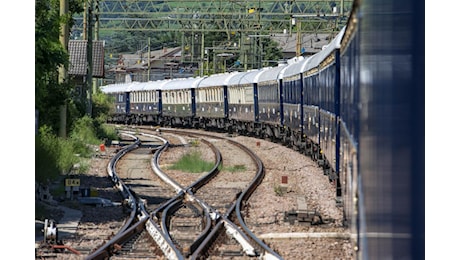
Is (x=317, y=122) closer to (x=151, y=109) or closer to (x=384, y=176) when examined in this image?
(x=384, y=176)

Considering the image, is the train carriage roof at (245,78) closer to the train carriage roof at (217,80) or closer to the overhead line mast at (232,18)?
the train carriage roof at (217,80)

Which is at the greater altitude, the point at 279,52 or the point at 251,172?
the point at 279,52

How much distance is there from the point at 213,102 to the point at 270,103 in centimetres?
1246

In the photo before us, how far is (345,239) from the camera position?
522 inches

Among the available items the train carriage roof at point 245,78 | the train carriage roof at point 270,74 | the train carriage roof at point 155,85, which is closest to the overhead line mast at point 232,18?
the train carriage roof at point 270,74

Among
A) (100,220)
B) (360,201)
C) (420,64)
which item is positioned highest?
(420,64)

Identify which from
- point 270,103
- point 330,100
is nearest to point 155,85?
point 270,103

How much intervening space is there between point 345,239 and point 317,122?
8.05 meters

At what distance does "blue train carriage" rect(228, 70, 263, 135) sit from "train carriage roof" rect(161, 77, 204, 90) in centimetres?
655

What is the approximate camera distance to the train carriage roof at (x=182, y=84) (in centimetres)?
5289

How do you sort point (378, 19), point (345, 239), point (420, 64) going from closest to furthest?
point (420, 64)
point (378, 19)
point (345, 239)

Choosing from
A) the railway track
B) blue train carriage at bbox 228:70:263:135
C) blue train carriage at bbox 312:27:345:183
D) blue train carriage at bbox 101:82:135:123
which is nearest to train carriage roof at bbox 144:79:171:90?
blue train carriage at bbox 101:82:135:123

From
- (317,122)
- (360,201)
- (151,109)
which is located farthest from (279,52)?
(360,201)

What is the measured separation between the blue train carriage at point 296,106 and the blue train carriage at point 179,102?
19287 mm
